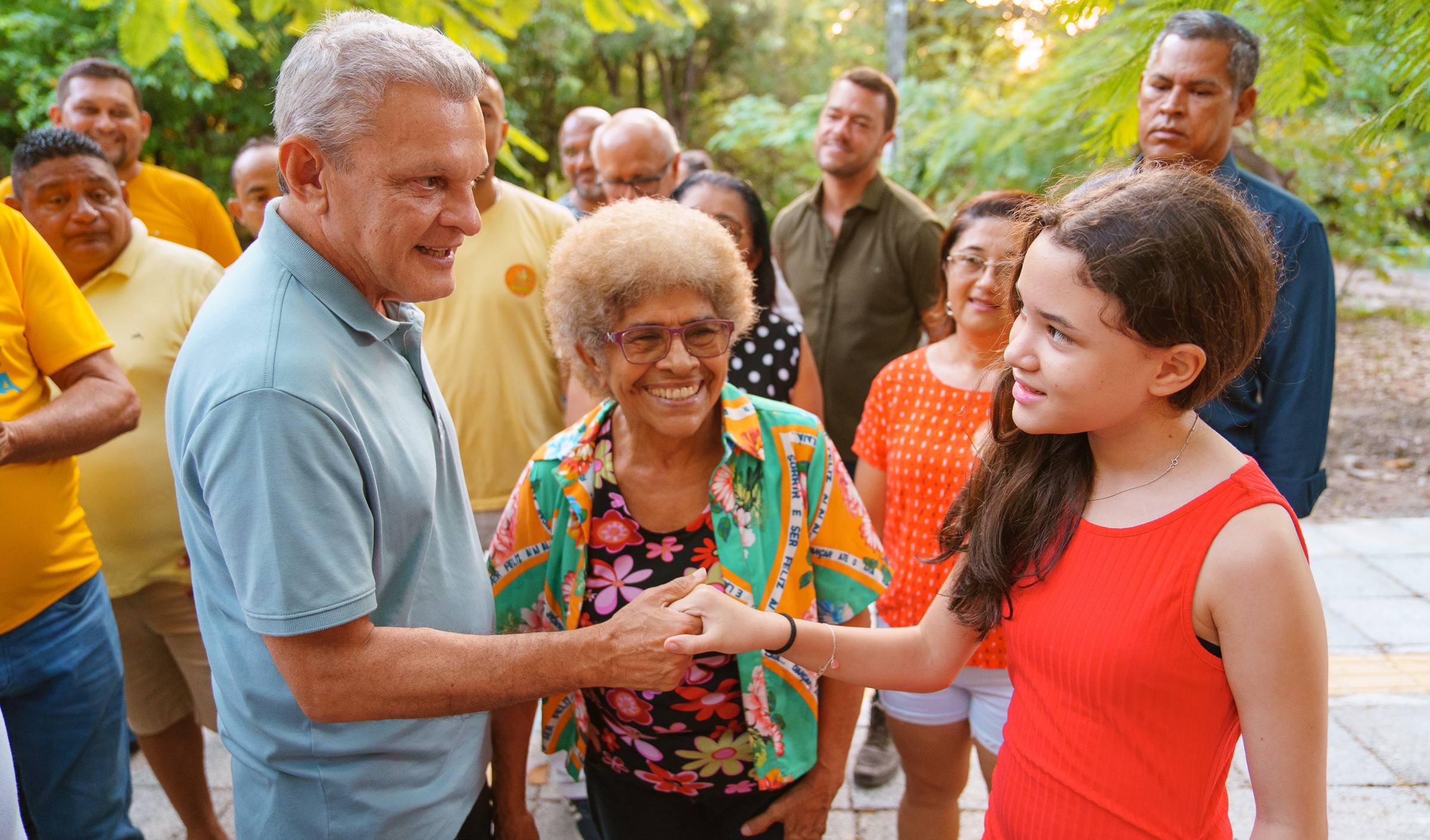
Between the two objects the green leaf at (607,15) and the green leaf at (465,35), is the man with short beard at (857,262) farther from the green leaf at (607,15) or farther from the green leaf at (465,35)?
the green leaf at (465,35)

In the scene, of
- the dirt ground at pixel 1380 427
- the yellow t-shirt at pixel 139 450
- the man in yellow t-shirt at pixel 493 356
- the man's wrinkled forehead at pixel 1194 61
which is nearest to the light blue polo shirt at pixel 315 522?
the yellow t-shirt at pixel 139 450

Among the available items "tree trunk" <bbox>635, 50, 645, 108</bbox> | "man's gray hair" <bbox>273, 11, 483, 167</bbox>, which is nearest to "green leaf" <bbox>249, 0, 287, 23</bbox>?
A: "man's gray hair" <bbox>273, 11, 483, 167</bbox>

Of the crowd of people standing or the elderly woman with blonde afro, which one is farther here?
the elderly woman with blonde afro

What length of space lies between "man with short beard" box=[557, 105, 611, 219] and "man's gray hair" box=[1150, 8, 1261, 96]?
329 cm

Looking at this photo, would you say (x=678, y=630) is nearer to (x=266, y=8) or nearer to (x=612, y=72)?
(x=266, y=8)

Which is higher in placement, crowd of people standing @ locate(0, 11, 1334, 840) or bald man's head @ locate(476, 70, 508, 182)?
bald man's head @ locate(476, 70, 508, 182)

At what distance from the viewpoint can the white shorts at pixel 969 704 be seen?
7.84ft

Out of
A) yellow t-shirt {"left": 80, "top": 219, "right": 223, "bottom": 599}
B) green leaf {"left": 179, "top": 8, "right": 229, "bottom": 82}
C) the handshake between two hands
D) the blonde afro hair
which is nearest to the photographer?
the handshake between two hands

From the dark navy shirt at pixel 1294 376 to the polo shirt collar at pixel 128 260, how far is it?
3448 millimetres

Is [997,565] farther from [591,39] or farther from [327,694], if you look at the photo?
[591,39]

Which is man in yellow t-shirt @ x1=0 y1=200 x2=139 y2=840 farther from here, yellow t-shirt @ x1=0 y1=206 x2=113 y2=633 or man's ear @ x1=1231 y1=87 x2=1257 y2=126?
Result: man's ear @ x1=1231 y1=87 x2=1257 y2=126

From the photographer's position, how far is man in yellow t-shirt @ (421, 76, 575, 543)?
11.0 ft

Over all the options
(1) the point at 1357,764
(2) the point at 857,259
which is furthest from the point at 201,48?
(1) the point at 1357,764

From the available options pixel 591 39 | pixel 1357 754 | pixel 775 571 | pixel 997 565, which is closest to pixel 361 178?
pixel 775 571
